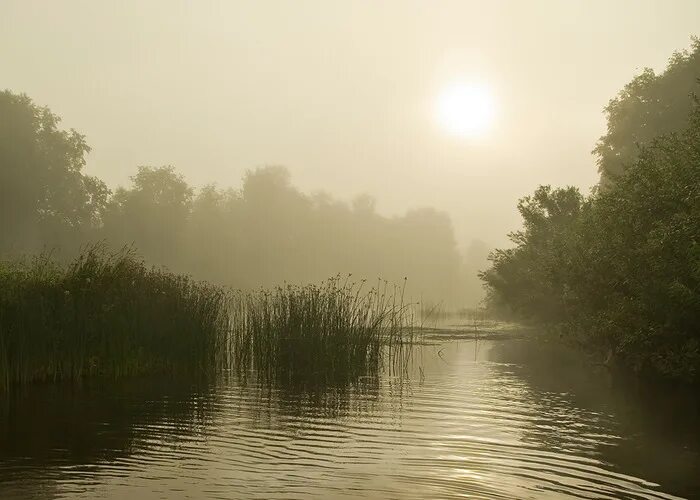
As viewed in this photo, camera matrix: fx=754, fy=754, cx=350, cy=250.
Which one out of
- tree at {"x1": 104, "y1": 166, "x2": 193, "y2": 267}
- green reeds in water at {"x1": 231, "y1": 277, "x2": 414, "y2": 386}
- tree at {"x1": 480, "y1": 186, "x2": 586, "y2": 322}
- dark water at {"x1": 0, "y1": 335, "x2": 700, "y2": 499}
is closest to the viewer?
dark water at {"x1": 0, "y1": 335, "x2": 700, "y2": 499}

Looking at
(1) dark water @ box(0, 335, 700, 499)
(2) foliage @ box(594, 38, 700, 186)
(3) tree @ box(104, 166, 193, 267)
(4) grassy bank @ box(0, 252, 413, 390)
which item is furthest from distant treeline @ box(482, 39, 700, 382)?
(3) tree @ box(104, 166, 193, 267)

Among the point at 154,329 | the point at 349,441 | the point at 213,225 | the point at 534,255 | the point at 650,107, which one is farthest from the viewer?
the point at 213,225

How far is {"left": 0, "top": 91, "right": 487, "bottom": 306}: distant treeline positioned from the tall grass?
25.0m

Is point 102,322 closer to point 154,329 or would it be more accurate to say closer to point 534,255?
point 154,329

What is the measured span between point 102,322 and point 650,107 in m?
39.6

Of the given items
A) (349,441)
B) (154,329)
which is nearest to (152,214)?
(154,329)

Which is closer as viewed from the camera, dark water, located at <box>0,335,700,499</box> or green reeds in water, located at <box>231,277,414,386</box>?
dark water, located at <box>0,335,700,499</box>

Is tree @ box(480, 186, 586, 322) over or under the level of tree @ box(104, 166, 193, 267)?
under

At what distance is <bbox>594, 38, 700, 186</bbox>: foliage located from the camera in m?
43.6

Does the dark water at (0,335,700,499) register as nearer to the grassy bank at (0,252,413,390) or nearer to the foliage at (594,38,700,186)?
the grassy bank at (0,252,413,390)

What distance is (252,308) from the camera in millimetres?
18844

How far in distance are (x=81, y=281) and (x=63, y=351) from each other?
1621 mm

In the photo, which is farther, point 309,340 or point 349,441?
point 309,340

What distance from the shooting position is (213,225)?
3196 inches
